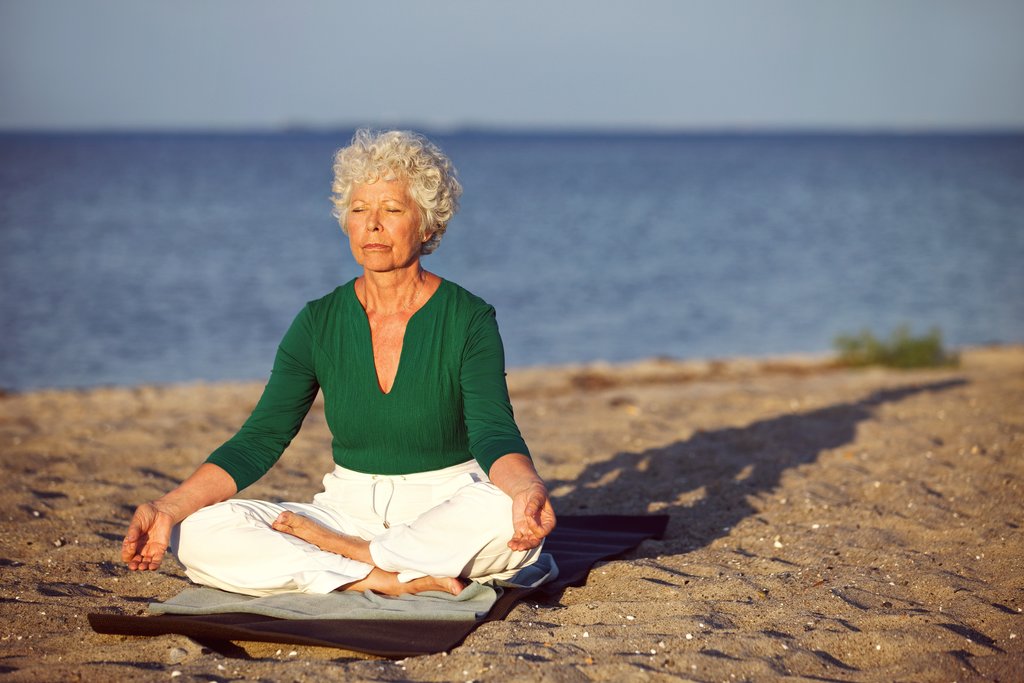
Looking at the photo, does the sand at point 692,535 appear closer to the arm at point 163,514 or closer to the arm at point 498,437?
the arm at point 163,514

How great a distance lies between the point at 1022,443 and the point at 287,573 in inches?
202

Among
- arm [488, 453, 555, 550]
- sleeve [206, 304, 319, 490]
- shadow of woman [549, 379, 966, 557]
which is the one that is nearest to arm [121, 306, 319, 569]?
sleeve [206, 304, 319, 490]

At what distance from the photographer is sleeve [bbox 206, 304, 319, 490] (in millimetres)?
4500

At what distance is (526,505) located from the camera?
401 centimetres

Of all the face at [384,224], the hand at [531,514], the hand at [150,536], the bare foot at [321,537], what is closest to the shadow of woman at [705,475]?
the hand at [531,514]

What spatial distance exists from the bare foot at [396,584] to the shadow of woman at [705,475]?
4.79ft

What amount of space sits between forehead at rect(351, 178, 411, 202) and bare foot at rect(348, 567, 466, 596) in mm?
1476

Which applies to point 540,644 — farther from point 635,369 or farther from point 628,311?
point 628,311

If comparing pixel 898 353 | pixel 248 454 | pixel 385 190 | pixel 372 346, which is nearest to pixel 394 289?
pixel 372 346

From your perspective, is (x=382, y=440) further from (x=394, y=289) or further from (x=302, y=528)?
(x=394, y=289)

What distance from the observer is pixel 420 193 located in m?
4.43

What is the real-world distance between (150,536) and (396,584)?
0.95 metres

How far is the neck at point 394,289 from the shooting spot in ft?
14.8

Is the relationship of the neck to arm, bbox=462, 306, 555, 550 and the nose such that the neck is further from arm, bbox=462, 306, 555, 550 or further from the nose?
arm, bbox=462, 306, 555, 550
